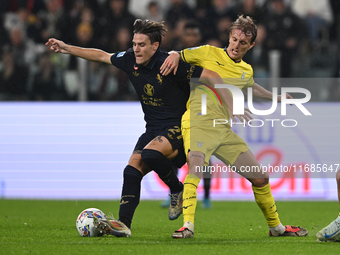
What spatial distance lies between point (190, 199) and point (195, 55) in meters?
1.31

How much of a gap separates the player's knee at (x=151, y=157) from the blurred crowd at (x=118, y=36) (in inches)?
171

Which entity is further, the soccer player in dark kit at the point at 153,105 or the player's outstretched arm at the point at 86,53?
the player's outstretched arm at the point at 86,53

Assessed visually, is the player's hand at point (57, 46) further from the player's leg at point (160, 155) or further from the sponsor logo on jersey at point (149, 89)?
the player's leg at point (160, 155)

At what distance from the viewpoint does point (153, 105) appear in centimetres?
435

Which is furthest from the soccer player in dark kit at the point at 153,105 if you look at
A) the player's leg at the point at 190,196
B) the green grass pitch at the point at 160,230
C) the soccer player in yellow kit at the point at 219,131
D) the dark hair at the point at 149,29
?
the green grass pitch at the point at 160,230

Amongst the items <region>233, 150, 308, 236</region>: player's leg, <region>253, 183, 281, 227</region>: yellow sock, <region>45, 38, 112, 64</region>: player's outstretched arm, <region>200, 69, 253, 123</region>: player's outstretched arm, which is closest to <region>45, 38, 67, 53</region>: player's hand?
<region>45, 38, 112, 64</region>: player's outstretched arm

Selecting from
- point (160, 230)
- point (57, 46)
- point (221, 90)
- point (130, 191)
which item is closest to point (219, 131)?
point (221, 90)

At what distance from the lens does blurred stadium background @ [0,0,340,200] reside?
25.8ft

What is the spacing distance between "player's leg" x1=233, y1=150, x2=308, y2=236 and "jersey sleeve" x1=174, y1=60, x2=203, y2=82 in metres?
0.78

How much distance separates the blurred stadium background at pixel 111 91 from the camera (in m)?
7.86

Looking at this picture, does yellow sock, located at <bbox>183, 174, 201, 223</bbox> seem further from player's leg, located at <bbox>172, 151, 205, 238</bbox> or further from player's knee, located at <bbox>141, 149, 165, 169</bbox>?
player's knee, located at <bbox>141, 149, 165, 169</bbox>

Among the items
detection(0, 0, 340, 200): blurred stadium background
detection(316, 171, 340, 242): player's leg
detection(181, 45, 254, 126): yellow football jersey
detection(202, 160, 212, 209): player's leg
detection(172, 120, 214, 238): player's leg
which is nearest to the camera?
detection(316, 171, 340, 242): player's leg

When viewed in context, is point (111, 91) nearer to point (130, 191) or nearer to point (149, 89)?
point (149, 89)

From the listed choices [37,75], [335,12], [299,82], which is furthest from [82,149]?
[335,12]
